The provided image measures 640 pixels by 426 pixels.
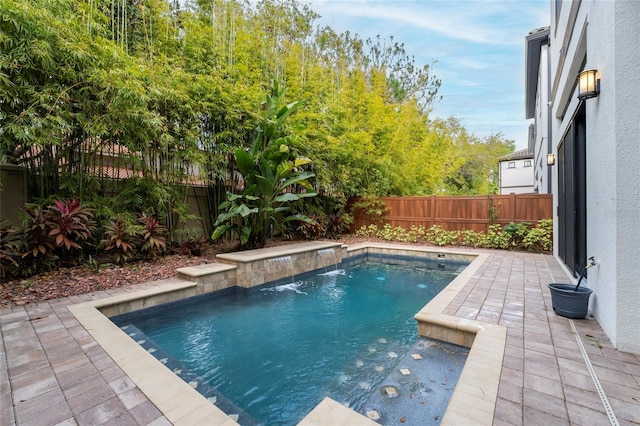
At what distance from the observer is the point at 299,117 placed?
26.1ft

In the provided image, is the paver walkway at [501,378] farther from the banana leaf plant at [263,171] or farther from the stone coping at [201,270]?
the banana leaf plant at [263,171]

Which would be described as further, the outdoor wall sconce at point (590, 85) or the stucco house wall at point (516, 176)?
the stucco house wall at point (516, 176)

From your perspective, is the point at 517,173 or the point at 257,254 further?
the point at 517,173

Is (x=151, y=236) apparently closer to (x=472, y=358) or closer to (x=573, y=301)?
(x=472, y=358)

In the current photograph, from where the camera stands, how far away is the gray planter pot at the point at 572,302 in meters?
3.00

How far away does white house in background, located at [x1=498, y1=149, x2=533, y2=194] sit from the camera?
1925 centimetres

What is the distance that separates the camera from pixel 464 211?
358 inches

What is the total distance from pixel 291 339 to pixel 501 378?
2.20 metres

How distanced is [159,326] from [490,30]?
9.70 meters

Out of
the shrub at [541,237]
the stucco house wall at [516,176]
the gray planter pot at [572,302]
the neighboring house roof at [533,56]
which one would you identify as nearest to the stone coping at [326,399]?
the gray planter pot at [572,302]

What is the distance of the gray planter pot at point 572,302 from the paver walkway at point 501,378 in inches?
3.9

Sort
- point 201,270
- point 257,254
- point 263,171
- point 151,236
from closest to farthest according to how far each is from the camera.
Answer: point 201,270 < point 151,236 < point 257,254 < point 263,171

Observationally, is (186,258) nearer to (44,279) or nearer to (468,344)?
(44,279)

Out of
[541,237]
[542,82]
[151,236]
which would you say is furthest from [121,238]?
[542,82]
